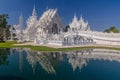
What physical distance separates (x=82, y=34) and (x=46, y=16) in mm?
12487

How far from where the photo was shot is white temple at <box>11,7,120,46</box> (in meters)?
59.8

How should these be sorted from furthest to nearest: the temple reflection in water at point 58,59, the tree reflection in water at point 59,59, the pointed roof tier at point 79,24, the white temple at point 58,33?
1. the pointed roof tier at point 79,24
2. the white temple at point 58,33
3. the tree reflection in water at point 59,59
4. the temple reflection in water at point 58,59

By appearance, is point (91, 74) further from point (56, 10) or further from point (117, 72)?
point (56, 10)

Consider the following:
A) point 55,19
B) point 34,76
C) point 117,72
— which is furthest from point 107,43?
point 34,76

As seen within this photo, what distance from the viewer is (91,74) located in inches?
906

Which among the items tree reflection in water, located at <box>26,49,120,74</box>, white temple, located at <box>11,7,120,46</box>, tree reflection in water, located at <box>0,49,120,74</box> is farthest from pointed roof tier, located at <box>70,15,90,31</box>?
tree reflection in water, located at <box>0,49,120,74</box>

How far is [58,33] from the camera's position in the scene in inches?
2958

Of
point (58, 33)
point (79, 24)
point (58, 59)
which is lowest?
point (58, 59)

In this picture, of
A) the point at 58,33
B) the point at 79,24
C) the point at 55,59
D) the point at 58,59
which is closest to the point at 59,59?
the point at 58,59

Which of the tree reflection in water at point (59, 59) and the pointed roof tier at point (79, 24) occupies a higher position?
the pointed roof tier at point (79, 24)

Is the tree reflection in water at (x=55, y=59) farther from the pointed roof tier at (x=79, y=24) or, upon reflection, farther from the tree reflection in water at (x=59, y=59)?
the pointed roof tier at (x=79, y=24)

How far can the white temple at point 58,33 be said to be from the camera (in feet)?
196

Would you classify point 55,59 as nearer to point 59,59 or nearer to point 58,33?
point 59,59

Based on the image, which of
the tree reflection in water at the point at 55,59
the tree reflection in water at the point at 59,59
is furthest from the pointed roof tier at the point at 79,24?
the tree reflection in water at the point at 55,59
